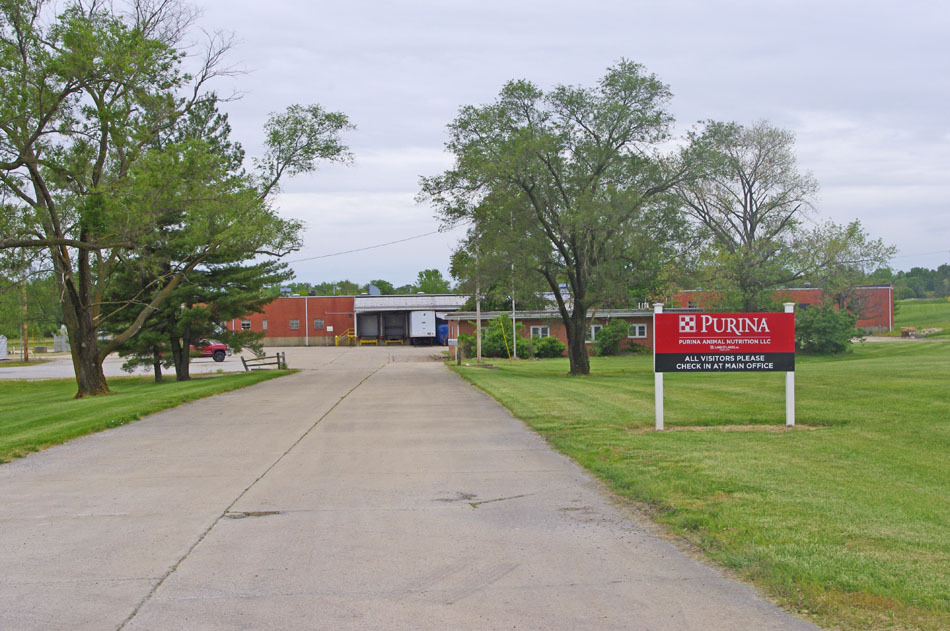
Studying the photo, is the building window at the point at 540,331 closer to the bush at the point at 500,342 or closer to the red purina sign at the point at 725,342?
the bush at the point at 500,342

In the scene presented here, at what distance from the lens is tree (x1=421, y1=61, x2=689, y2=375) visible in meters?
29.6

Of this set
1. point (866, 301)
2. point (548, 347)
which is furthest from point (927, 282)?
point (548, 347)

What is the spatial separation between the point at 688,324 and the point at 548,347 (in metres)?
41.2

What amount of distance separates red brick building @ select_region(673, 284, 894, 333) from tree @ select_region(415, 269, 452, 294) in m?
65.8

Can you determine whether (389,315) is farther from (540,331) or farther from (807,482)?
(807,482)

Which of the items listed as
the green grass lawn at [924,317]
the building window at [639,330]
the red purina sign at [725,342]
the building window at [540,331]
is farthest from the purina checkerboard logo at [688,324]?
the green grass lawn at [924,317]

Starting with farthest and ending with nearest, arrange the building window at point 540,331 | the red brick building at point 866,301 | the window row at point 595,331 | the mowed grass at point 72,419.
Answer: the red brick building at point 866,301 < the building window at point 540,331 < the window row at point 595,331 < the mowed grass at point 72,419

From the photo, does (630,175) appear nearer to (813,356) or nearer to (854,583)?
(813,356)

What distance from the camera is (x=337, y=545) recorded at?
6656 mm

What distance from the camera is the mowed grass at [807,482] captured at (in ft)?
17.2

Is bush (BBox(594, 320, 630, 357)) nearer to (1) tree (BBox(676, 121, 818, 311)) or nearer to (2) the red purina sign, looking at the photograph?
(1) tree (BBox(676, 121, 818, 311))

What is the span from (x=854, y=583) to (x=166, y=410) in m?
16.4

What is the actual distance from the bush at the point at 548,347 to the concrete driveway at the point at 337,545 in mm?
41606

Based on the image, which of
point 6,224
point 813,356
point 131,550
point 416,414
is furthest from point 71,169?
point 813,356
